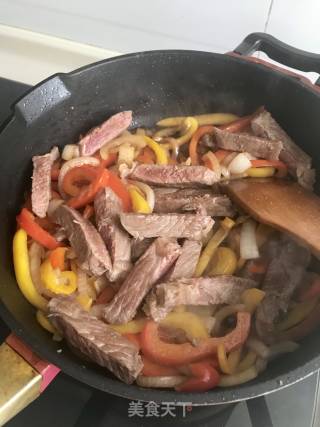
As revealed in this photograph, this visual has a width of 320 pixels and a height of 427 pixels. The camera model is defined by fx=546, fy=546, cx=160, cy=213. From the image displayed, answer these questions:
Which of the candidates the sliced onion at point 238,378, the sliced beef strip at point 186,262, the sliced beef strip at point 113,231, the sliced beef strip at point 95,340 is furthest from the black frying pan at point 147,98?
the sliced onion at point 238,378

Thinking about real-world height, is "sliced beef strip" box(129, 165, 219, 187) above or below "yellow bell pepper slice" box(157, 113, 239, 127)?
below

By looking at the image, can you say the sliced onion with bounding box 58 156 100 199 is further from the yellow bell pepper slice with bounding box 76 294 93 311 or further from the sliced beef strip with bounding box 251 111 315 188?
the sliced beef strip with bounding box 251 111 315 188

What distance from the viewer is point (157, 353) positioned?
3.96ft

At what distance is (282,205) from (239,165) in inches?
7.8

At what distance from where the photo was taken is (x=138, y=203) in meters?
1.47

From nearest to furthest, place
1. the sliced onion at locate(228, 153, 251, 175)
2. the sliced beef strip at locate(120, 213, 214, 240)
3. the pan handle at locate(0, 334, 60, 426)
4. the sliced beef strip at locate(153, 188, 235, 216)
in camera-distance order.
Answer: the pan handle at locate(0, 334, 60, 426)
the sliced beef strip at locate(120, 213, 214, 240)
the sliced beef strip at locate(153, 188, 235, 216)
the sliced onion at locate(228, 153, 251, 175)

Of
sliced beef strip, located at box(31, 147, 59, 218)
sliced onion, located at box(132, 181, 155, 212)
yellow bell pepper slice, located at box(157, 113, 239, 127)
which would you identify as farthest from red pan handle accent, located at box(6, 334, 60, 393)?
yellow bell pepper slice, located at box(157, 113, 239, 127)

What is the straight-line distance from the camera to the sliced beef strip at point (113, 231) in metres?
1.34

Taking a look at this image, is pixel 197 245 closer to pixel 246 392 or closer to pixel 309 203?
pixel 309 203

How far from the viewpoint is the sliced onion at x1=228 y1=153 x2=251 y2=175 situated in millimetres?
1573

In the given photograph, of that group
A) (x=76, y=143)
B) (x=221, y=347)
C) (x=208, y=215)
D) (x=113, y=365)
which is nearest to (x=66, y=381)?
(x=113, y=365)

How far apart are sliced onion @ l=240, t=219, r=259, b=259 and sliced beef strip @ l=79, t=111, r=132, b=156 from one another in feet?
1.58

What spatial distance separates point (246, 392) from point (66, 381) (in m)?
0.48

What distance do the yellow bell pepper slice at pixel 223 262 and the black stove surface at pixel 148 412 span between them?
1.03 feet
